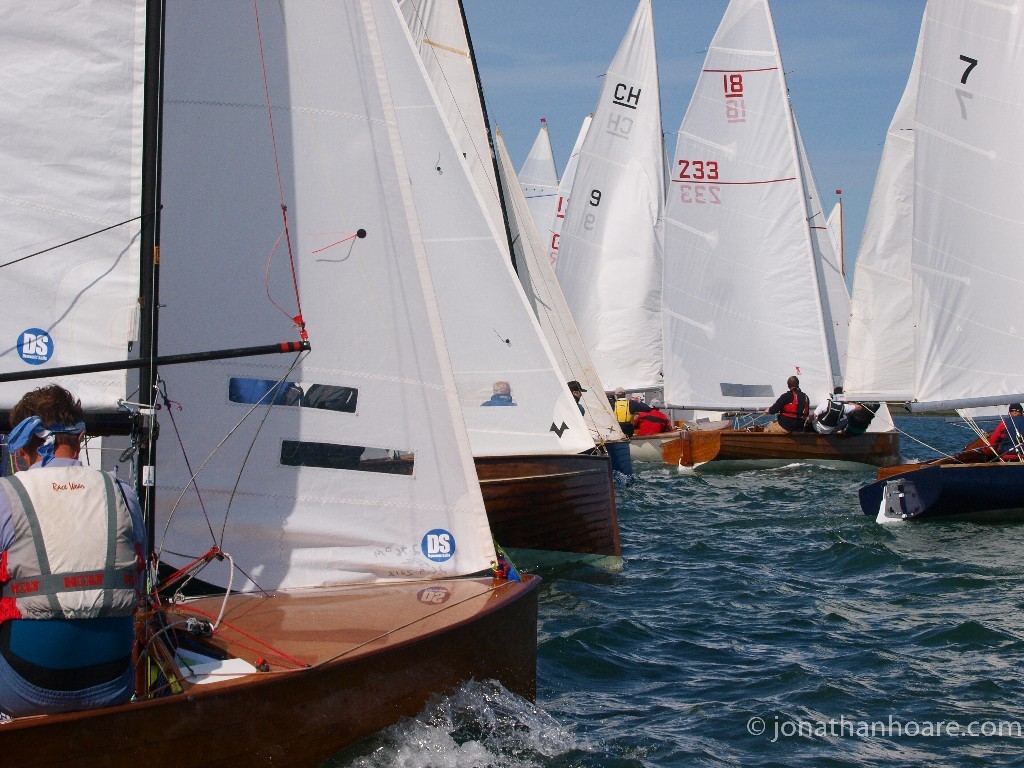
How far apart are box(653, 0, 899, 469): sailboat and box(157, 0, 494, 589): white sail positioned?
13138 mm

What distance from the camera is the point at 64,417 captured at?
3793 mm

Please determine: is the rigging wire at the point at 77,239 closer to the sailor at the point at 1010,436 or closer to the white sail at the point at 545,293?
the white sail at the point at 545,293

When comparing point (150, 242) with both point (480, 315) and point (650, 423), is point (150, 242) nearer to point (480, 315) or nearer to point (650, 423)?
point (480, 315)

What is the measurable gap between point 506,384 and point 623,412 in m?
10.7

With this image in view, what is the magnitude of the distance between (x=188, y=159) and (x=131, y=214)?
738mm

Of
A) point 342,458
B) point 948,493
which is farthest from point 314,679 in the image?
point 948,493

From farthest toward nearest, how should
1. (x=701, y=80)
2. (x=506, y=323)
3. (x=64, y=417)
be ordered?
1. (x=701, y=80)
2. (x=506, y=323)
3. (x=64, y=417)

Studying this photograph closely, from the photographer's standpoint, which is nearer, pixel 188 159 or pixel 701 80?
pixel 188 159

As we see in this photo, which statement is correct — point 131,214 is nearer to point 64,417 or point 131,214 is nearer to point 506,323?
point 64,417

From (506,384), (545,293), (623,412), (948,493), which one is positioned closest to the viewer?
(506,384)

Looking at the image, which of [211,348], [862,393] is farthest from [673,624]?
[862,393]

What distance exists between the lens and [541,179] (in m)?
39.5

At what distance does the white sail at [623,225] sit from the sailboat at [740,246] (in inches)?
128

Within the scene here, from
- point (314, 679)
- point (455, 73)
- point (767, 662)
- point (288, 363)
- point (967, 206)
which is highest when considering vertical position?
point (455, 73)
